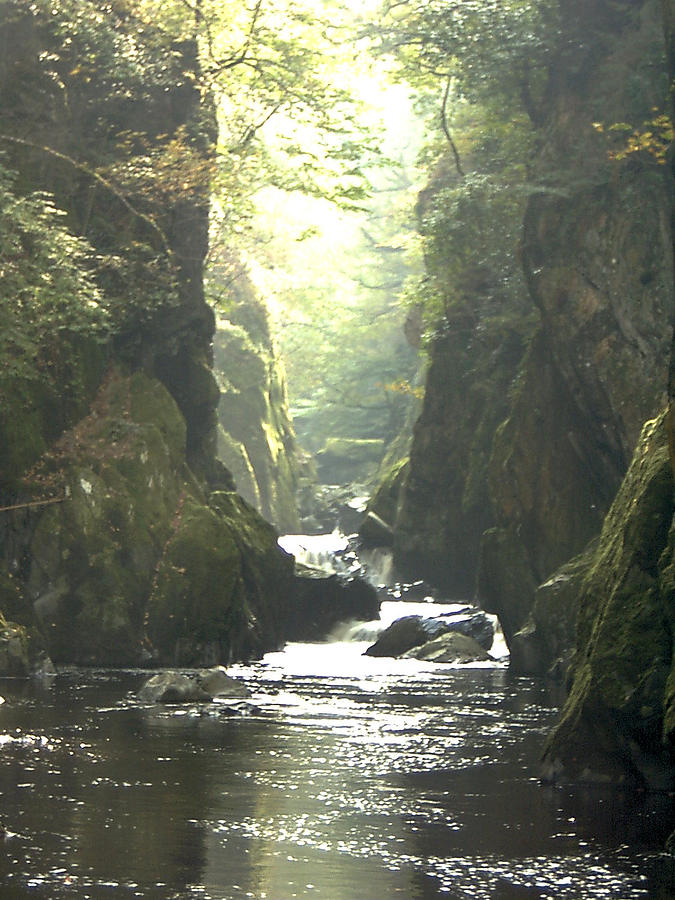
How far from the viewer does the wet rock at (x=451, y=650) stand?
66.1 ft

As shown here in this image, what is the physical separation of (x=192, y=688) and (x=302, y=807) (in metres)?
5.88

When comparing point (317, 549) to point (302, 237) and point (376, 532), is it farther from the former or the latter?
point (302, 237)

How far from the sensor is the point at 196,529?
1969 cm

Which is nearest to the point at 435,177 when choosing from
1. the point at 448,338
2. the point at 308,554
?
the point at 448,338

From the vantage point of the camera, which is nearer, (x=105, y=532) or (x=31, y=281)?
(x=31, y=281)

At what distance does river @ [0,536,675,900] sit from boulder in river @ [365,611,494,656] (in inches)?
243

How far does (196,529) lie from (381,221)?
41.3 meters

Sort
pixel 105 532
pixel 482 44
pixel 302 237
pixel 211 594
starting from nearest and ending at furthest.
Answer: pixel 105 532 → pixel 211 594 → pixel 482 44 → pixel 302 237

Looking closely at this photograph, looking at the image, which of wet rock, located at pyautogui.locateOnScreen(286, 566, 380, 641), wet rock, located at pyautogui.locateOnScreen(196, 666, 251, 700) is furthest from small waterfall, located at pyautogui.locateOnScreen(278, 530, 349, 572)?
wet rock, located at pyautogui.locateOnScreen(196, 666, 251, 700)

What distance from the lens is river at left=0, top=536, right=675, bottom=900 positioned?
696 cm

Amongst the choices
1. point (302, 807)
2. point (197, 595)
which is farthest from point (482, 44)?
point (302, 807)

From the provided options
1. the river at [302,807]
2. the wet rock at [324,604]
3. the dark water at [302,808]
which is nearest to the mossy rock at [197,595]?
the wet rock at [324,604]

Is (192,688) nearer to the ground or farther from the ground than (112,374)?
nearer to the ground

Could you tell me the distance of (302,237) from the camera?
26719 millimetres
